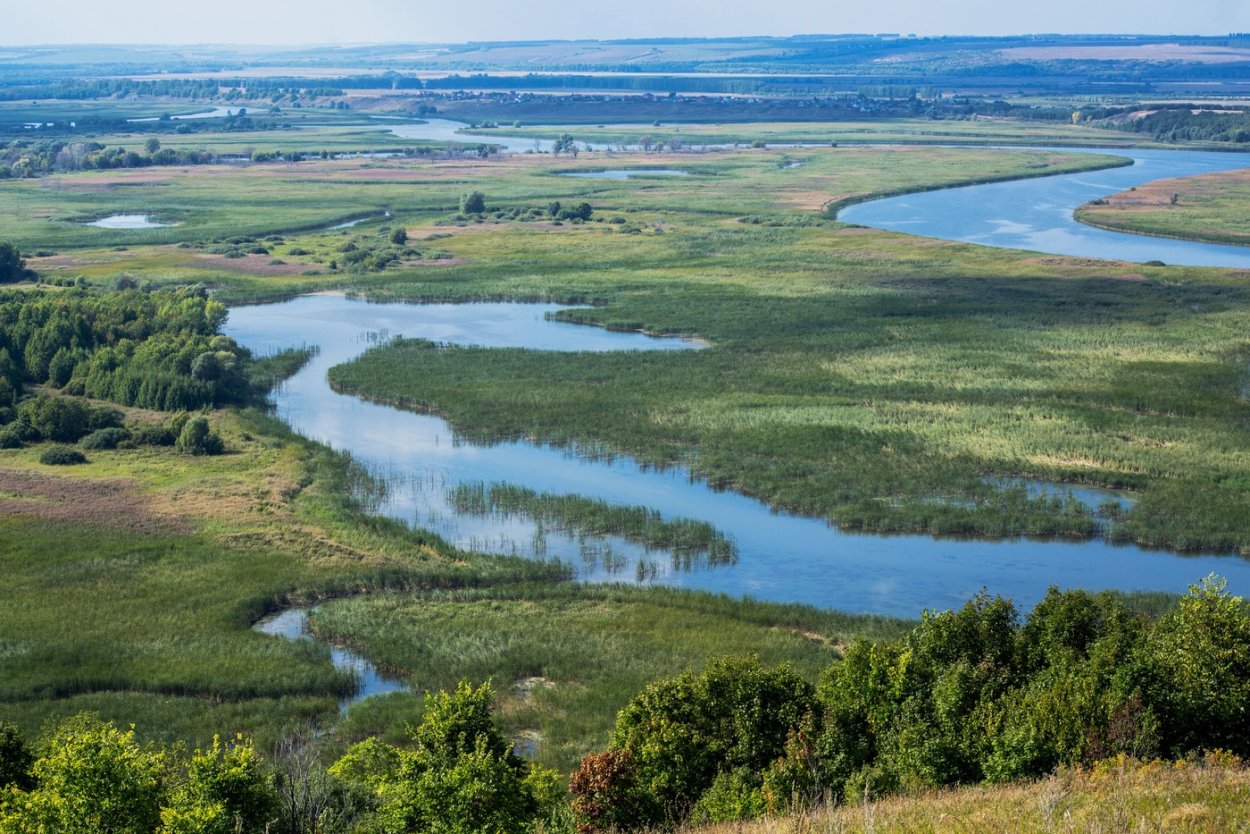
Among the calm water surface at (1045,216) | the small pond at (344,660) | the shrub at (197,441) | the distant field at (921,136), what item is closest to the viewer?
the small pond at (344,660)

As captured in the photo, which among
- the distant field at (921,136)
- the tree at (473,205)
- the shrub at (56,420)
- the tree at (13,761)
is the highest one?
the distant field at (921,136)

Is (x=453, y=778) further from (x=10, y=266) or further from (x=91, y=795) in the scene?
(x=10, y=266)

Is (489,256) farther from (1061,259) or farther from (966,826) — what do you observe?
(966,826)

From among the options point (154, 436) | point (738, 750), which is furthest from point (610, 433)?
point (738, 750)

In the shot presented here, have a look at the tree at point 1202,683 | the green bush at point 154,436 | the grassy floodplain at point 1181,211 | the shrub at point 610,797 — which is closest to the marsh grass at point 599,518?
the green bush at point 154,436

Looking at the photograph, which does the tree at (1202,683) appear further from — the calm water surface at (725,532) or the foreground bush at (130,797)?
the foreground bush at (130,797)

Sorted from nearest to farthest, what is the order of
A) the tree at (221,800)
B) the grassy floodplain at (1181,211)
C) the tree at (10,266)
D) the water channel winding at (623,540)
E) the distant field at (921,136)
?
the tree at (221,800) → the water channel winding at (623,540) → the tree at (10,266) → the grassy floodplain at (1181,211) → the distant field at (921,136)

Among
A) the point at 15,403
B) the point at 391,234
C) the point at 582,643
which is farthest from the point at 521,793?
the point at 391,234

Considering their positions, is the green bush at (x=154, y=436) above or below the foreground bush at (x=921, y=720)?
below
